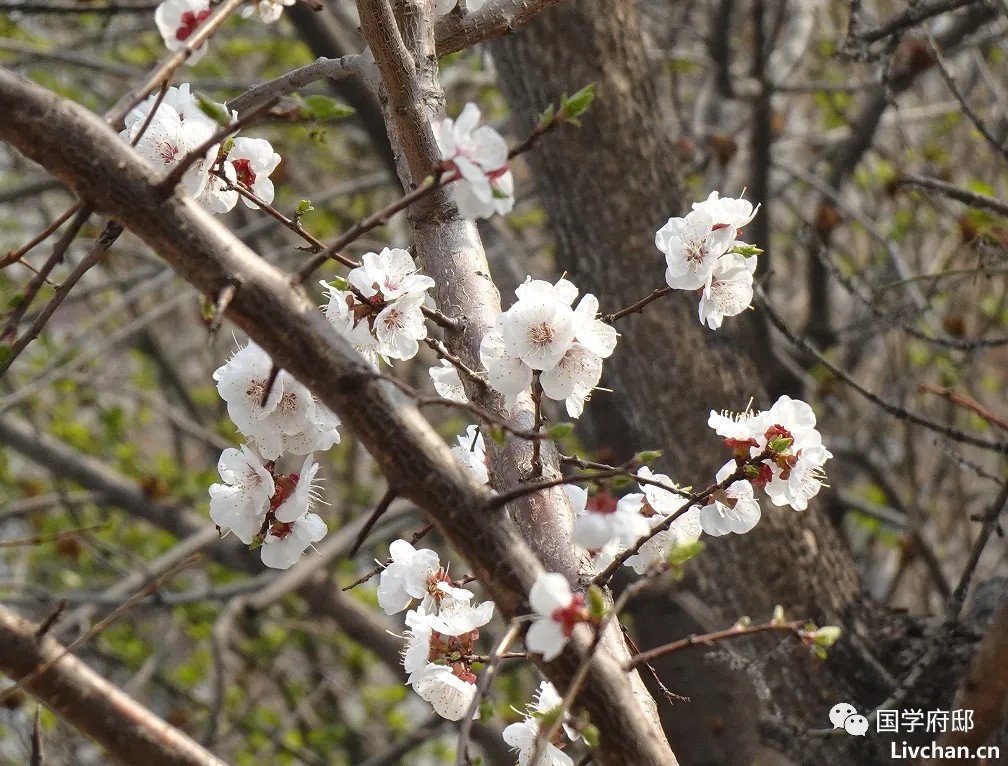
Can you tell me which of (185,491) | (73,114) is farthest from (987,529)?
(185,491)

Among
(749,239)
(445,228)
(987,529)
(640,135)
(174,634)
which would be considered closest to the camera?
(445,228)

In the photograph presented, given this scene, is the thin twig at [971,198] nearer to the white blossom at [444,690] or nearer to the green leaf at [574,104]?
the green leaf at [574,104]

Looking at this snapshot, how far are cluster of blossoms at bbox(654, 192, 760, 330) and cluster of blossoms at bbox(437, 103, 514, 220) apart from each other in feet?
1.38

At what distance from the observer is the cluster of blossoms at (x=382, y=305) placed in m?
1.38

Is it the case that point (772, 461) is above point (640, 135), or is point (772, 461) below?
below

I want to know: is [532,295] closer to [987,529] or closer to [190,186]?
[190,186]

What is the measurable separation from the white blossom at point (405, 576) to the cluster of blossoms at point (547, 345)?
289 millimetres

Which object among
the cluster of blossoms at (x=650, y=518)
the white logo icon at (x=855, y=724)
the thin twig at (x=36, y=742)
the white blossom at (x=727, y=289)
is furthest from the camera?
the white logo icon at (x=855, y=724)

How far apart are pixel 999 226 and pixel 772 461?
5.71 ft

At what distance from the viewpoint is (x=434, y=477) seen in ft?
3.31

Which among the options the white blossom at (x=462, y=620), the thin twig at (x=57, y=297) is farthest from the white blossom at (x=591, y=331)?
the thin twig at (x=57, y=297)

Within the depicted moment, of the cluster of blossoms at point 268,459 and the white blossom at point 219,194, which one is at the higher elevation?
the white blossom at point 219,194

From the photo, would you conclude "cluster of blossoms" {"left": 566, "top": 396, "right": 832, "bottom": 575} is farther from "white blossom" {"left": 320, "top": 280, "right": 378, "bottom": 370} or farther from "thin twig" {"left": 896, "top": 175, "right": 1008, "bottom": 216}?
"thin twig" {"left": 896, "top": 175, "right": 1008, "bottom": 216}

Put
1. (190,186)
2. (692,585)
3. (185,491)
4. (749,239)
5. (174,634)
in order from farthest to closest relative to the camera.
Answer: (174,634), (185,491), (749,239), (692,585), (190,186)
